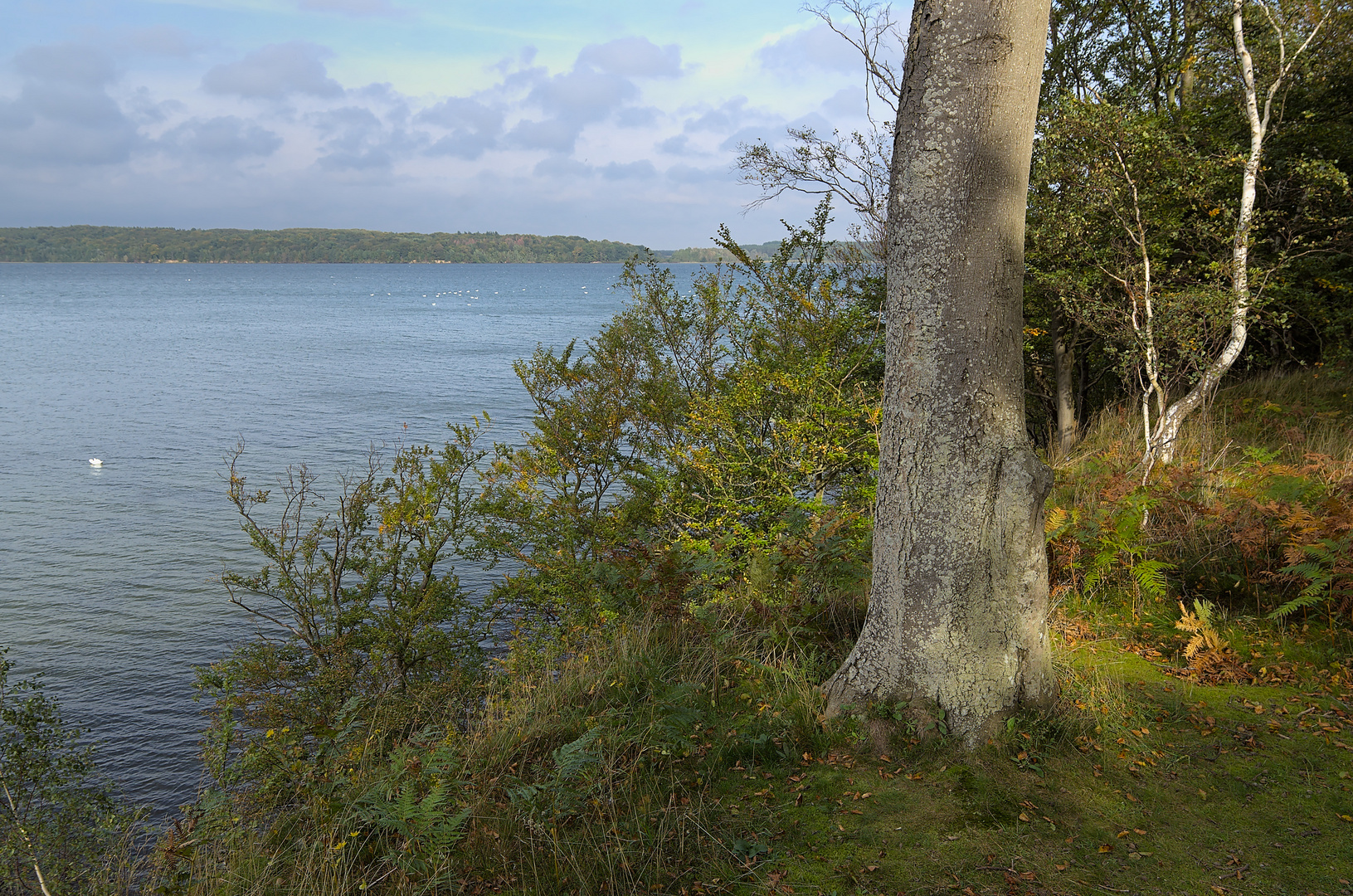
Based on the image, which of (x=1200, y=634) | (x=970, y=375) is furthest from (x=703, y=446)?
(x=970, y=375)

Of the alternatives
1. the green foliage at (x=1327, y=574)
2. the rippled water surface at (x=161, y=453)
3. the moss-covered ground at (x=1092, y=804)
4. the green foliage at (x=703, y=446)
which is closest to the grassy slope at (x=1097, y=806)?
the moss-covered ground at (x=1092, y=804)

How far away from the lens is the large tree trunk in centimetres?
396

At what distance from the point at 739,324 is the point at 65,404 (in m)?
36.6

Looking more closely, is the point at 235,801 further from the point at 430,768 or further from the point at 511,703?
the point at 430,768

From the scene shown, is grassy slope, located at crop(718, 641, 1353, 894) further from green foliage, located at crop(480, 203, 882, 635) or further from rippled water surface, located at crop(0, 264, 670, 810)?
rippled water surface, located at crop(0, 264, 670, 810)

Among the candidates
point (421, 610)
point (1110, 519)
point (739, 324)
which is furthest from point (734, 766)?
point (739, 324)

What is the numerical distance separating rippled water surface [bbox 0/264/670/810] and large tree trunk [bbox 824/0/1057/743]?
10.4m

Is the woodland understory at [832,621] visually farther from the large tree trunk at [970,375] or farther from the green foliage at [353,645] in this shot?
the large tree trunk at [970,375]

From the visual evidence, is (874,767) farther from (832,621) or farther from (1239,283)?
(1239,283)

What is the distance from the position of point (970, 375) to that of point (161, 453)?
1184 inches

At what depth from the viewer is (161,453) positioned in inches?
1064

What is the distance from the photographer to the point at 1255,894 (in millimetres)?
2992

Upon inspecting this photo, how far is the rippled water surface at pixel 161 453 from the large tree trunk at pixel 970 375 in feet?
34.2

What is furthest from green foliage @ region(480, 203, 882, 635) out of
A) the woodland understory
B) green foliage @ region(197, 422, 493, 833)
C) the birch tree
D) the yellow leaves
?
the birch tree
